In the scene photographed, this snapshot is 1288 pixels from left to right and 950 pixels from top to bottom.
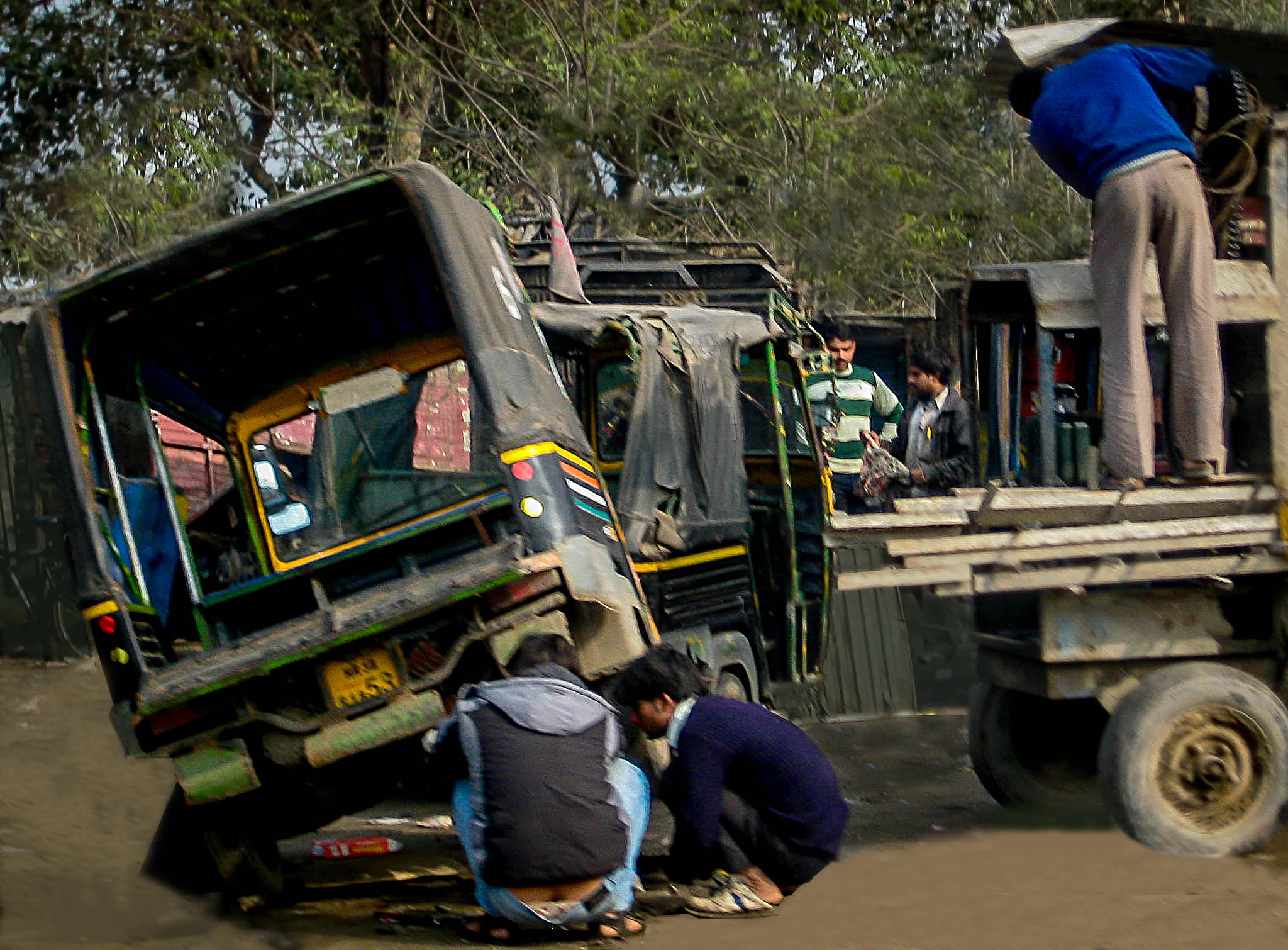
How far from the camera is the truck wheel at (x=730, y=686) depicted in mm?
7840

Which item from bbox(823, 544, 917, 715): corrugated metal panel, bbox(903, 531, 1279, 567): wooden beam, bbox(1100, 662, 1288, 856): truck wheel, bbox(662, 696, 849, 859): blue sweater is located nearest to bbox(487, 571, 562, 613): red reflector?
bbox(662, 696, 849, 859): blue sweater

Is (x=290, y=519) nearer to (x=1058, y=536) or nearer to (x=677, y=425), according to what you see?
(x=677, y=425)

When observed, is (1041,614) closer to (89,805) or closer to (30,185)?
(89,805)

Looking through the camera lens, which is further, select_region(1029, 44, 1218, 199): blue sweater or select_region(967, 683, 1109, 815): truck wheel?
select_region(967, 683, 1109, 815): truck wheel

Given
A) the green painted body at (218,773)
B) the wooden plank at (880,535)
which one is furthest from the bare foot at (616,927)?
the wooden plank at (880,535)

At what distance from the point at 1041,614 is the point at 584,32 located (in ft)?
32.0

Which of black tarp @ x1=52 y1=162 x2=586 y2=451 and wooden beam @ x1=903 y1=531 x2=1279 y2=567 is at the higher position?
black tarp @ x1=52 y1=162 x2=586 y2=451

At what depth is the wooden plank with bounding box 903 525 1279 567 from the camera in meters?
5.50

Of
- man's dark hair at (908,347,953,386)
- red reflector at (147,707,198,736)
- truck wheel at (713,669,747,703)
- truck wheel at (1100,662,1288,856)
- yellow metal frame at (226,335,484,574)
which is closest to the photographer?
red reflector at (147,707,198,736)

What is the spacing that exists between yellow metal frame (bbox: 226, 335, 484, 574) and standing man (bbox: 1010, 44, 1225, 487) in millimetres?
2790

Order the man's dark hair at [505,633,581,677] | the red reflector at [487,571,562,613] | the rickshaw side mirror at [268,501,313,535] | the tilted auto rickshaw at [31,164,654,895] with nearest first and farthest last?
1. the man's dark hair at [505,633,581,677]
2. the red reflector at [487,571,562,613]
3. the tilted auto rickshaw at [31,164,654,895]
4. the rickshaw side mirror at [268,501,313,535]

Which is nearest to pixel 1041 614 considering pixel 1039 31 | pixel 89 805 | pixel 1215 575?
pixel 1215 575

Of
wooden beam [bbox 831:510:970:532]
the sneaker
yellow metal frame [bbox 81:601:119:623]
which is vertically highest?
yellow metal frame [bbox 81:601:119:623]

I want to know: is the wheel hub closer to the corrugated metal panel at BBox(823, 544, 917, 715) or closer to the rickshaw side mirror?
the rickshaw side mirror
